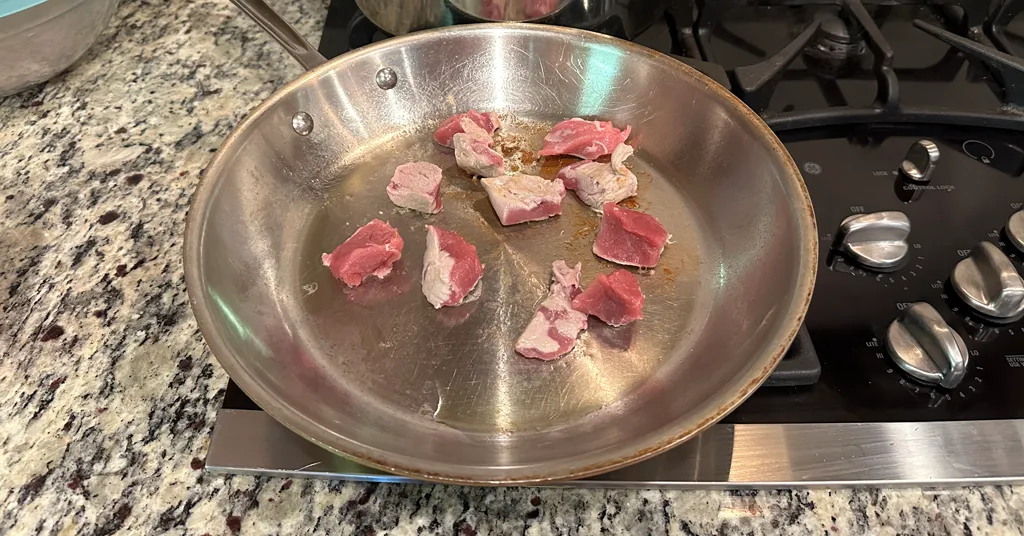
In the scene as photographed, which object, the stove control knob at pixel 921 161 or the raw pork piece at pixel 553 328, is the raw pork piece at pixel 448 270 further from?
the stove control knob at pixel 921 161

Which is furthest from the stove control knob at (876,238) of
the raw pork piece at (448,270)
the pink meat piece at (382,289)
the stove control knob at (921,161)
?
the pink meat piece at (382,289)

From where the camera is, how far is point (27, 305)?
864 millimetres

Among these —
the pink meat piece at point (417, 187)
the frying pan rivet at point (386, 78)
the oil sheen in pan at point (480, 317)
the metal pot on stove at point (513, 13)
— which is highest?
the metal pot on stove at point (513, 13)

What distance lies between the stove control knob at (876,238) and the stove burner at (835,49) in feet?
1.40

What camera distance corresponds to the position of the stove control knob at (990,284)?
2.59 feet

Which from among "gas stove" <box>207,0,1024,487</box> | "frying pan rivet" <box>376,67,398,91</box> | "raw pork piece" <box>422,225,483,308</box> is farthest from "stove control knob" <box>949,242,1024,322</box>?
"frying pan rivet" <box>376,67,398,91</box>

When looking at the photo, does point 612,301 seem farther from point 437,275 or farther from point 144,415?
point 144,415

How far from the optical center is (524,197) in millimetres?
1008

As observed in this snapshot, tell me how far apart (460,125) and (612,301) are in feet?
1.43

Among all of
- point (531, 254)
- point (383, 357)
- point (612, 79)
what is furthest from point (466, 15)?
point (383, 357)

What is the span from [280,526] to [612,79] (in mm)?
Answer: 882

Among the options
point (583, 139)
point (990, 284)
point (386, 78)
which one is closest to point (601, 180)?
point (583, 139)

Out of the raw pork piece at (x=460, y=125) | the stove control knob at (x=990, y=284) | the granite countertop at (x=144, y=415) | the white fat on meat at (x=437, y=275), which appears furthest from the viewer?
the raw pork piece at (x=460, y=125)

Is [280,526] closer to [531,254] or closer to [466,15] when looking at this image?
[531,254]
